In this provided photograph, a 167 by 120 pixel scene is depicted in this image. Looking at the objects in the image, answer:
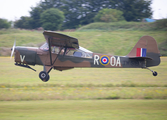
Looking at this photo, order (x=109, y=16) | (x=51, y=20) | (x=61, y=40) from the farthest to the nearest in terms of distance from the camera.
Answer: (x=109, y=16) < (x=51, y=20) < (x=61, y=40)

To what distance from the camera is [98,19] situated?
2265 inches

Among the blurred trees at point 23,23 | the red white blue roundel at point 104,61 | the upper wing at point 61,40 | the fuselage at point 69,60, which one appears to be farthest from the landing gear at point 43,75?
the blurred trees at point 23,23

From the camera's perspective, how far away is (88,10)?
204 ft

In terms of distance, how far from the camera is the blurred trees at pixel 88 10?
59906mm

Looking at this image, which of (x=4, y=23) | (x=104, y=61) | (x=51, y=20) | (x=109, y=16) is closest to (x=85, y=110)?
(x=104, y=61)

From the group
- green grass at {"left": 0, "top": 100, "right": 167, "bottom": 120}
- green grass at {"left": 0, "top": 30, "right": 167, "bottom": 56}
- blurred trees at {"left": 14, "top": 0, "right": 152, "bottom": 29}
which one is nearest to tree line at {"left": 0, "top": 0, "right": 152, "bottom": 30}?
blurred trees at {"left": 14, "top": 0, "right": 152, "bottom": 29}

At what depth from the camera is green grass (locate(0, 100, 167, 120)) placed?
18.2ft

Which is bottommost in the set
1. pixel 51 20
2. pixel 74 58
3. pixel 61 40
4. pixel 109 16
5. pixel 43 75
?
pixel 43 75

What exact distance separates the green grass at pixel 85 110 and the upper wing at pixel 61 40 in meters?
4.01

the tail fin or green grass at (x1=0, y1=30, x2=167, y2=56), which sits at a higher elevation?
green grass at (x1=0, y1=30, x2=167, y2=56)

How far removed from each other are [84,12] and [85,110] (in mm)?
57461

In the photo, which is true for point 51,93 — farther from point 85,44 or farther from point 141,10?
point 141,10

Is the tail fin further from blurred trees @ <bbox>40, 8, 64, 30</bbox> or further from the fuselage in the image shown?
blurred trees @ <bbox>40, 8, 64, 30</bbox>

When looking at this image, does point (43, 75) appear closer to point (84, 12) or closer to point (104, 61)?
point (104, 61)
